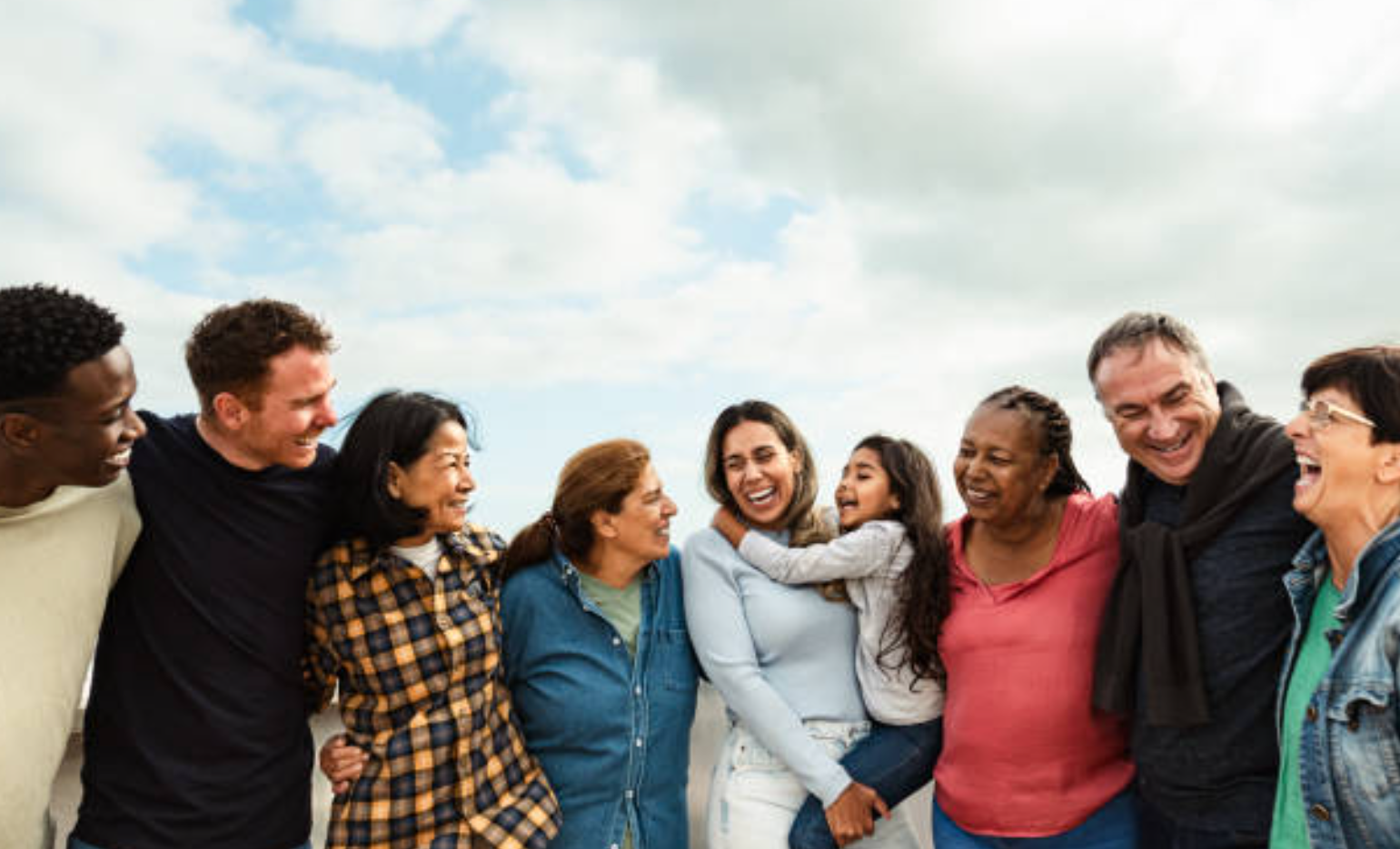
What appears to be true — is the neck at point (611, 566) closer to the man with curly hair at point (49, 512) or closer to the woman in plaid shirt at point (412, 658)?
the woman in plaid shirt at point (412, 658)

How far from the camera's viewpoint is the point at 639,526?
341cm

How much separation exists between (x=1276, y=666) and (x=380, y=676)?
2540 millimetres

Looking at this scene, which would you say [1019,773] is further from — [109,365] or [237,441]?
[109,365]

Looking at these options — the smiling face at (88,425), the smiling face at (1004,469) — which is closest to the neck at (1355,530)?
the smiling face at (1004,469)

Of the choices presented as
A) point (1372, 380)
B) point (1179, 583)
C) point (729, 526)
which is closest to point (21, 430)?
point (729, 526)

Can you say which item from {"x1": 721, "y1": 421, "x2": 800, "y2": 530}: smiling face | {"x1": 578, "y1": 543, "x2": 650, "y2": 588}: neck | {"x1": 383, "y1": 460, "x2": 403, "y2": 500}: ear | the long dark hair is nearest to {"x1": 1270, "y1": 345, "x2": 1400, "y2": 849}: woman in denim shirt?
the long dark hair

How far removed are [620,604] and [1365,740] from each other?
7.10ft

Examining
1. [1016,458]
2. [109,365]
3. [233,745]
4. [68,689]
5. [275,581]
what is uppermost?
[109,365]

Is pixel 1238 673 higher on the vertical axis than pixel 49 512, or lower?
lower

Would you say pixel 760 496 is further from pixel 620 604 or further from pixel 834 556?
pixel 620 604

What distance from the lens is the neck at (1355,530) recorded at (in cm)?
246

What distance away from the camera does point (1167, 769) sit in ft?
9.35

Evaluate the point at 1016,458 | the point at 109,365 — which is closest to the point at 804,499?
the point at 1016,458

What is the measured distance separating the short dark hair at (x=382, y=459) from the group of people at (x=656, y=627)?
0.01 metres
